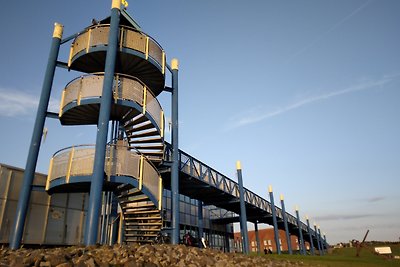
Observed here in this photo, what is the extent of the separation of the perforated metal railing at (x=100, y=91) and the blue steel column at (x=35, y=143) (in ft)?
3.14

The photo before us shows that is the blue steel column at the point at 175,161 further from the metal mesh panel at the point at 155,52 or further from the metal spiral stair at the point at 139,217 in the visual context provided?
the metal mesh panel at the point at 155,52

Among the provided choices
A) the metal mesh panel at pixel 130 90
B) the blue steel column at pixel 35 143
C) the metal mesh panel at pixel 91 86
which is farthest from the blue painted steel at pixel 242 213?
the blue steel column at pixel 35 143

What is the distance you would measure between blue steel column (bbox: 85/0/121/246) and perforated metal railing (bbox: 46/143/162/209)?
0.57 meters

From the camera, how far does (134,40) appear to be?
1508cm

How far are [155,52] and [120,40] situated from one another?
205 centimetres

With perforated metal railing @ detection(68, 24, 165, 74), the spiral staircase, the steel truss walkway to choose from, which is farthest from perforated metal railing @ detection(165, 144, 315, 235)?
perforated metal railing @ detection(68, 24, 165, 74)

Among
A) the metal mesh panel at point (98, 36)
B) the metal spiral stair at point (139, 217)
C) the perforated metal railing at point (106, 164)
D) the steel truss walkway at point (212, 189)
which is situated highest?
the metal mesh panel at point (98, 36)

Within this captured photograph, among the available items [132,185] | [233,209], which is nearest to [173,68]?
[132,185]

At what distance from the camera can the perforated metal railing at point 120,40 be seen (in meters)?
14.6

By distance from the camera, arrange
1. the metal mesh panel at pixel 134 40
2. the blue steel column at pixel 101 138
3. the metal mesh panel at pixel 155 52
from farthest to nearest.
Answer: the metal mesh panel at pixel 155 52 → the metal mesh panel at pixel 134 40 → the blue steel column at pixel 101 138

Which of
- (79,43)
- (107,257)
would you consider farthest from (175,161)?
(107,257)

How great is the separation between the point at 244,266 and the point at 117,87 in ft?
30.6

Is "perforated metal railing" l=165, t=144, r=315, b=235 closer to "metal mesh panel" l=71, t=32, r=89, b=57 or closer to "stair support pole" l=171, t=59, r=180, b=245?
"stair support pole" l=171, t=59, r=180, b=245

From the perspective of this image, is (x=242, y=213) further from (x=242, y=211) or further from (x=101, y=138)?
(x=101, y=138)
